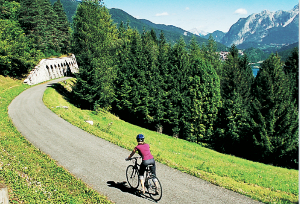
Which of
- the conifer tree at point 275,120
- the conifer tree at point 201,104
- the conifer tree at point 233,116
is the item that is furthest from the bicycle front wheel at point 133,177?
the conifer tree at point 201,104

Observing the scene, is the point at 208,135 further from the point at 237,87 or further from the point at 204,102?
the point at 237,87

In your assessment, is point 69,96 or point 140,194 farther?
point 69,96

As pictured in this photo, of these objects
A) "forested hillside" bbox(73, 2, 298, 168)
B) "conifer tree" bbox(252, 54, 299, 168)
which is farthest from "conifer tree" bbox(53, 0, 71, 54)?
"conifer tree" bbox(252, 54, 299, 168)

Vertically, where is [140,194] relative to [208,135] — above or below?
above

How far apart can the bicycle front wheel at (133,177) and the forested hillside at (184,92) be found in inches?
866

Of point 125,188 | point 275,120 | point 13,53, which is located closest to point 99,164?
point 125,188

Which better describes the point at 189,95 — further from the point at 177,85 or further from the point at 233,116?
the point at 233,116

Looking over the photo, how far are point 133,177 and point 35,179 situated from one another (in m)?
4.47

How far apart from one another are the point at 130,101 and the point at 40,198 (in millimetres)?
27633

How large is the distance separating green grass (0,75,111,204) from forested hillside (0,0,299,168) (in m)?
18.9

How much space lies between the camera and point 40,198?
28.2 ft

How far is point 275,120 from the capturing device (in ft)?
89.3

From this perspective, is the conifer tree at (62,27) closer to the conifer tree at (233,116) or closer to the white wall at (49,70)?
the white wall at (49,70)

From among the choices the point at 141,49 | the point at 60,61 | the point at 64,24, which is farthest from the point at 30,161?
the point at 64,24
